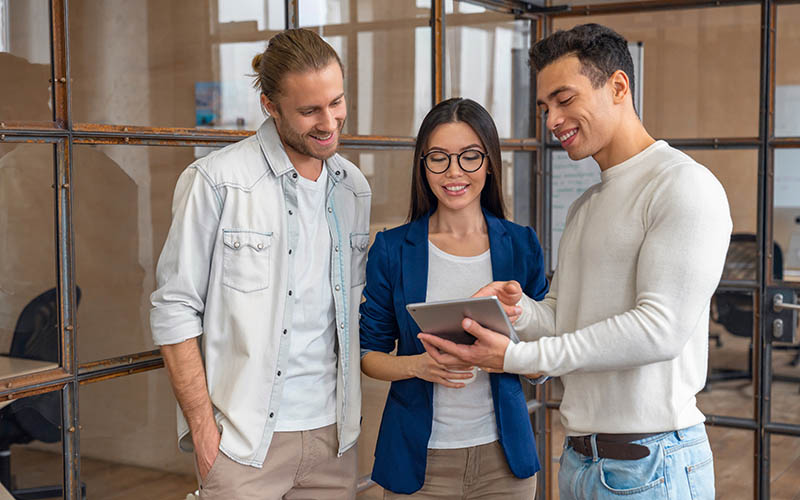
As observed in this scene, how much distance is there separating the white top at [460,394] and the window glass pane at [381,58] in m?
0.88

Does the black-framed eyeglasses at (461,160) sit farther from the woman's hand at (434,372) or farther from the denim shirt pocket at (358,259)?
the woman's hand at (434,372)

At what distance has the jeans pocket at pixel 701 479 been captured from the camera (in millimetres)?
1588

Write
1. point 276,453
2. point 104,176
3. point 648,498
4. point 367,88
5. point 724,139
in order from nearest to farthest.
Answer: point 648,498 < point 276,453 < point 104,176 < point 367,88 < point 724,139

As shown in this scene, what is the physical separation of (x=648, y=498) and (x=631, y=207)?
1.76 feet

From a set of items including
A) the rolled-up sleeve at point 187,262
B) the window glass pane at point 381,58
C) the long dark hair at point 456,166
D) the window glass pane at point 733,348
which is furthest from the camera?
the window glass pane at point 733,348

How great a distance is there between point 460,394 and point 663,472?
53cm

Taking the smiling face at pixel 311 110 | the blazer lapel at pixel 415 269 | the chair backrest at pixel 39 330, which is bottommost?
the chair backrest at pixel 39 330

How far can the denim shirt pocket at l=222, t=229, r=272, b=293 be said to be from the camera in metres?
1.82

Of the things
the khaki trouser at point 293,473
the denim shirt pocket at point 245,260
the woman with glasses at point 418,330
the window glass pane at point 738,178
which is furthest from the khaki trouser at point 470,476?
the window glass pane at point 738,178

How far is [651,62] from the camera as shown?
11.4ft

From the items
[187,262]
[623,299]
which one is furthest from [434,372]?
[187,262]

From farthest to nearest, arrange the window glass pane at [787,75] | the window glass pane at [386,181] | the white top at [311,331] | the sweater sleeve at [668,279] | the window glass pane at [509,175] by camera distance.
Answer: the window glass pane at [509,175] → the window glass pane at [787,75] → the window glass pane at [386,181] → the white top at [311,331] → the sweater sleeve at [668,279]

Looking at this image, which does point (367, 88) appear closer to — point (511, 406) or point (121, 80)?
point (121, 80)

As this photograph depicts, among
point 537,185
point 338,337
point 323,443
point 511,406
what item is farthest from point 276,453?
point 537,185
